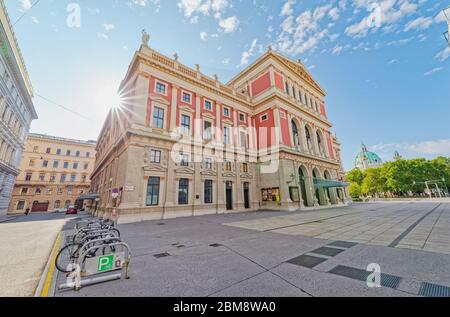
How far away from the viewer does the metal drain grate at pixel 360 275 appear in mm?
3287

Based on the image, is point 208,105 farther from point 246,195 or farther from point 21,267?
point 21,267

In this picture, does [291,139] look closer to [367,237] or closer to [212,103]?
[212,103]

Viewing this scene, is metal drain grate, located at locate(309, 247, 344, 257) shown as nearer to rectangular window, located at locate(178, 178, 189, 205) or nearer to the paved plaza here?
the paved plaza

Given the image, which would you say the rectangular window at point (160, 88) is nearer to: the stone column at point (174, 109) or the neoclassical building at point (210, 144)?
the neoclassical building at point (210, 144)

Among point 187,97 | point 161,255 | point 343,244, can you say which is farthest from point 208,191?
point 343,244

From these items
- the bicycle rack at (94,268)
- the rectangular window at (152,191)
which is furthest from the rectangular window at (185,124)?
the bicycle rack at (94,268)

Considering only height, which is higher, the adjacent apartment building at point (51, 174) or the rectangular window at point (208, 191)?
the adjacent apartment building at point (51, 174)

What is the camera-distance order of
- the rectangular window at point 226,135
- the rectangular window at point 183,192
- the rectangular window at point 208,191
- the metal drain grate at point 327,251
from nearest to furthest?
the metal drain grate at point 327,251 < the rectangular window at point 183,192 < the rectangular window at point 208,191 < the rectangular window at point 226,135

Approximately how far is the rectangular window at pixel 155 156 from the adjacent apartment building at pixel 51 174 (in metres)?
37.1

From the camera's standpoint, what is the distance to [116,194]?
44.9 feet

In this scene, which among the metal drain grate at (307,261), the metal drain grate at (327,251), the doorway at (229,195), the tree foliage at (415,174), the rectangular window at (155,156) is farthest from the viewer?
the tree foliage at (415,174)

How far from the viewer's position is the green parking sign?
147 inches
